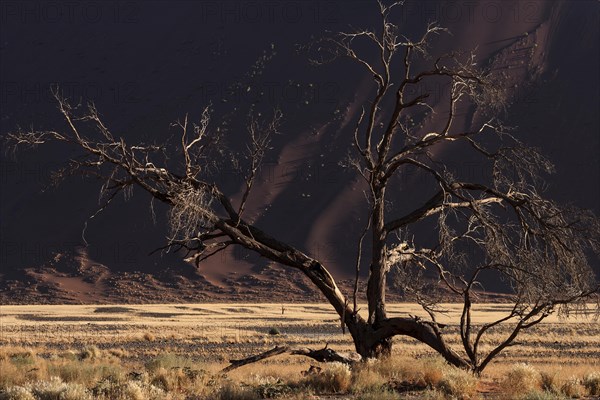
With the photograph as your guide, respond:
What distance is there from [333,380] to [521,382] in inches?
111

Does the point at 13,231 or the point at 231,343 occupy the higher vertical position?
the point at 13,231

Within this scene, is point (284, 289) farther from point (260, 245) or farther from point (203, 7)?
point (260, 245)

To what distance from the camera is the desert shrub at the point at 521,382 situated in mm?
13828

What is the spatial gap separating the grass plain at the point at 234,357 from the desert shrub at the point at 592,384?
0.05ft

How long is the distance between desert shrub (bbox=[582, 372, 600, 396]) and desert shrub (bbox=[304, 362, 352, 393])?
11.9 ft

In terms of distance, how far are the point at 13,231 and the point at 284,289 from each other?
25.2m

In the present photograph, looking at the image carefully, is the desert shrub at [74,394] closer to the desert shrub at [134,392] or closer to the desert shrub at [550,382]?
the desert shrub at [134,392]

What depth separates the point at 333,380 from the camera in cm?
1452

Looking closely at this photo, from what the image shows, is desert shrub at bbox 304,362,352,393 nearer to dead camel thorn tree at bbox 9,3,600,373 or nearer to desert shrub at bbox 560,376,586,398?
dead camel thorn tree at bbox 9,3,600,373

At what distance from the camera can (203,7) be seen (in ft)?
363

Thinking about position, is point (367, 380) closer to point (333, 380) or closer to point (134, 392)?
point (333, 380)

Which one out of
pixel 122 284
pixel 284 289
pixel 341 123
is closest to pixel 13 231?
pixel 122 284

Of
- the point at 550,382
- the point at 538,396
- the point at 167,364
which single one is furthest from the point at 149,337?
the point at 538,396

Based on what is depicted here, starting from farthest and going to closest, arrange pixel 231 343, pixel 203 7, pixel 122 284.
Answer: pixel 203 7 → pixel 122 284 → pixel 231 343
